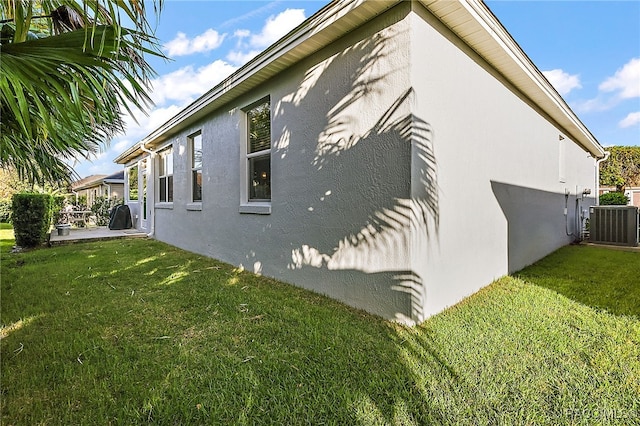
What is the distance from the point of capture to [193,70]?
507 inches

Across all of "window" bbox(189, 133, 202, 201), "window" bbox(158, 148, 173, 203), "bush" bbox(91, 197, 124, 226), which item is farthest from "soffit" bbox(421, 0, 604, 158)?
"bush" bbox(91, 197, 124, 226)

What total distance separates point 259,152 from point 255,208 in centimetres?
102

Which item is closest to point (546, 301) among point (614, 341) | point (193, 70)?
Result: point (614, 341)

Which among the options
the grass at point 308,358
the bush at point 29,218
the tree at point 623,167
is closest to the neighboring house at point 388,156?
the grass at point 308,358

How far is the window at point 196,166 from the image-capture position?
7609 mm

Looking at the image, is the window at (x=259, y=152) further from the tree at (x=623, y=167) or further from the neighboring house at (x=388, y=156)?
Answer: the tree at (x=623, y=167)

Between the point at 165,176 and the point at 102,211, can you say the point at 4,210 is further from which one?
the point at 165,176

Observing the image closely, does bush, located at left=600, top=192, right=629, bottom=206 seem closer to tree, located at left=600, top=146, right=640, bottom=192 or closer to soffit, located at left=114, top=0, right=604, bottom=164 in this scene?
tree, located at left=600, top=146, right=640, bottom=192

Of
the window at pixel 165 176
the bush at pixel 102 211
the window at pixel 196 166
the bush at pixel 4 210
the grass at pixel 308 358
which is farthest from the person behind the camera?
the bush at pixel 4 210

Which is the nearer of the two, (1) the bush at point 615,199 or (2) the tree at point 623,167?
(1) the bush at point 615,199

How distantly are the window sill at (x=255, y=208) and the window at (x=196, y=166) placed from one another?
8.80ft

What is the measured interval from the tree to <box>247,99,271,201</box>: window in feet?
56.5

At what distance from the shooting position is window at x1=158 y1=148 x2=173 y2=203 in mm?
A: 9311

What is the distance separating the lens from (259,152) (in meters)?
5.36
